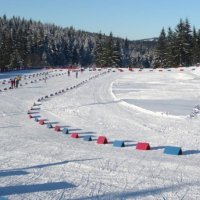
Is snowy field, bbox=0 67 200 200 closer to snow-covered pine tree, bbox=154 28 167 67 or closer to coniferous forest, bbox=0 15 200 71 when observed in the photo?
coniferous forest, bbox=0 15 200 71

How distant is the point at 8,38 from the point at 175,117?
83413 millimetres

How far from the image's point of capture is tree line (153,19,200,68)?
8094cm

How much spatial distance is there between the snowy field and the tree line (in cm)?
5169

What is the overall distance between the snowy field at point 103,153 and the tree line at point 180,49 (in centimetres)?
5169

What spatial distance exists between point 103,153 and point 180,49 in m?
68.9

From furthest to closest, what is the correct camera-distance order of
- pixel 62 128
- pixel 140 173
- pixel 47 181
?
pixel 62 128 < pixel 140 173 < pixel 47 181

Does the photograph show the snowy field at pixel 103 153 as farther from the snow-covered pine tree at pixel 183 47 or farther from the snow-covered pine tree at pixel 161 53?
the snow-covered pine tree at pixel 161 53

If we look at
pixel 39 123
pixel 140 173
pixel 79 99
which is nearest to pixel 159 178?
pixel 140 173

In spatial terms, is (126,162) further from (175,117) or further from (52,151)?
(175,117)

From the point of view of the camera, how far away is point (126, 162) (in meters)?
12.9

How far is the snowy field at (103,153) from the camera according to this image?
32.7 ft

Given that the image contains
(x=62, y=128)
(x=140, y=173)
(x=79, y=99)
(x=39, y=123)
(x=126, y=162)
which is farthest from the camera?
(x=79, y=99)

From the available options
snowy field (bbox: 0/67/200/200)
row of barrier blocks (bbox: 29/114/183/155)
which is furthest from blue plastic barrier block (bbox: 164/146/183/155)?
snowy field (bbox: 0/67/200/200)

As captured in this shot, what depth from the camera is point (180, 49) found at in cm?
8088
